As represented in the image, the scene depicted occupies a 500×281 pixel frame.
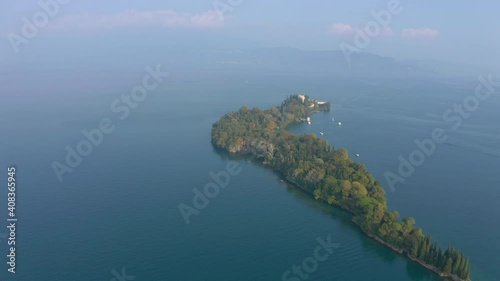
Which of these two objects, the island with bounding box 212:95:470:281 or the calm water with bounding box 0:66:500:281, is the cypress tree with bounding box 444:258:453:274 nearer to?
the island with bounding box 212:95:470:281

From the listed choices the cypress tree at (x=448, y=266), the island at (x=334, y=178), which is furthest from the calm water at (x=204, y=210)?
the cypress tree at (x=448, y=266)

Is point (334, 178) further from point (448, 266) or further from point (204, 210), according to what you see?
point (448, 266)

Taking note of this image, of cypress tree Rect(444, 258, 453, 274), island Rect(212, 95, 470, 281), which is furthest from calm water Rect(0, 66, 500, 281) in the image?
cypress tree Rect(444, 258, 453, 274)

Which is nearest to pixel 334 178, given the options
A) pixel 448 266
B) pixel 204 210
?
pixel 204 210

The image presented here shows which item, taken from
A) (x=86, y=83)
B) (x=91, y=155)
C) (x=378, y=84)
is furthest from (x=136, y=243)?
(x=378, y=84)

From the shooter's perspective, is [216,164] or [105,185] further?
[216,164]

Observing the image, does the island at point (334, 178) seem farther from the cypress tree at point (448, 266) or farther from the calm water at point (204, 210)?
the calm water at point (204, 210)

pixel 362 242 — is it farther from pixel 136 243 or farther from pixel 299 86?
pixel 299 86
